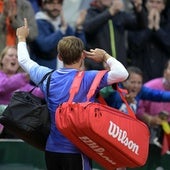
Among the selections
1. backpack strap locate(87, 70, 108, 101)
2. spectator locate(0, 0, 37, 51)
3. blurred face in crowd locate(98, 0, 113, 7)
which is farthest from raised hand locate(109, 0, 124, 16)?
backpack strap locate(87, 70, 108, 101)

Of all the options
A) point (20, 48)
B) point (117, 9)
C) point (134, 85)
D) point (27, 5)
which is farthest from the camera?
point (117, 9)

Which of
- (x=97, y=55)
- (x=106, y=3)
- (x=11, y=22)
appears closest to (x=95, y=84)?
(x=97, y=55)

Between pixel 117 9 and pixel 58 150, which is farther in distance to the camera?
pixel 117 9

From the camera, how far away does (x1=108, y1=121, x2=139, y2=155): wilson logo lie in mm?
5691

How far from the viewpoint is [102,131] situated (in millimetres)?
5605

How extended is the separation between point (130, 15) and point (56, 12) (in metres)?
1.16

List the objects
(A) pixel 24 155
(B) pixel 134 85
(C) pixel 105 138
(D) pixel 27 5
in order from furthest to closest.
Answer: (D) pixel 27 5 → (B) pixel 134 85 → (A) pixel 24 155 → (C) pixel 105 138

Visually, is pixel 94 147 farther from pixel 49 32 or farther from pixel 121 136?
pixel 49 32

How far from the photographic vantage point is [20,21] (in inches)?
331

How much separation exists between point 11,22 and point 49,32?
2.54 feet

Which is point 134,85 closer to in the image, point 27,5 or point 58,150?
point 27,5

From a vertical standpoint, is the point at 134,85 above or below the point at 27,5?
below

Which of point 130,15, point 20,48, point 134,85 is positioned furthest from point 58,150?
point 130,15

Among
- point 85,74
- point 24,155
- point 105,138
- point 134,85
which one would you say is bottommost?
point 24,155
